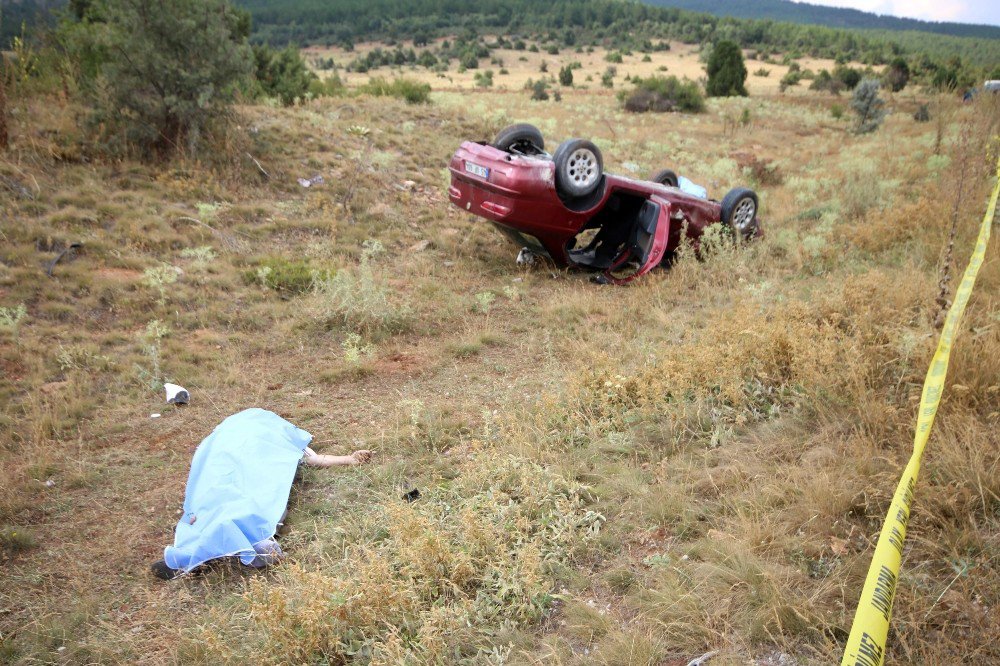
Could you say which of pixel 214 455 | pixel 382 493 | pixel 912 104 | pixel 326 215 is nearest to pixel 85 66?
pixel 326 215

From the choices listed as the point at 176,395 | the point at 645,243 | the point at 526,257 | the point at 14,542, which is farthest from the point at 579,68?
the point at 14,542

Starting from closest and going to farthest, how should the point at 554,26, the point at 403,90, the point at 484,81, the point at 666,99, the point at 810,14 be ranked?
the point at 403,90 → the point at 666,99 → the point at 484,81 → the point at 554,26 → the point at 810,14

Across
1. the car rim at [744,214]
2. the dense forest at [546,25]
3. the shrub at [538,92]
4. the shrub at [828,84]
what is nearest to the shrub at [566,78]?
the shrub at [538,92]

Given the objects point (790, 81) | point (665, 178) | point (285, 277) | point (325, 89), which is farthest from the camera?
point (790, 81)

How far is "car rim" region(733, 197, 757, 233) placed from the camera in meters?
8.19

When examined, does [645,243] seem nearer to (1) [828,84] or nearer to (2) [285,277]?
(2) [285,277]

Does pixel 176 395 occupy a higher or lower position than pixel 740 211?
lower

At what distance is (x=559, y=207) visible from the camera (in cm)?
706

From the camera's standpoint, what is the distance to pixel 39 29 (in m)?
10.6

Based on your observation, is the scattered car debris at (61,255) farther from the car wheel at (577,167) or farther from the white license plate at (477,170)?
the car wheel at (577,167)

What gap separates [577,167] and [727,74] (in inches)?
1097

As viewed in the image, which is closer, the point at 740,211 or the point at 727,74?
the point at 740,211

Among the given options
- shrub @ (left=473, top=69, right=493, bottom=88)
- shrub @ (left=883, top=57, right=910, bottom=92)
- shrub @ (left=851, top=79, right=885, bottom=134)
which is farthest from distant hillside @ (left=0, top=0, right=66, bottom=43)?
shrub @ (left=883, top=57, right=910, bottom=92)

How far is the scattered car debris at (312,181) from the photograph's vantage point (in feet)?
30.8
